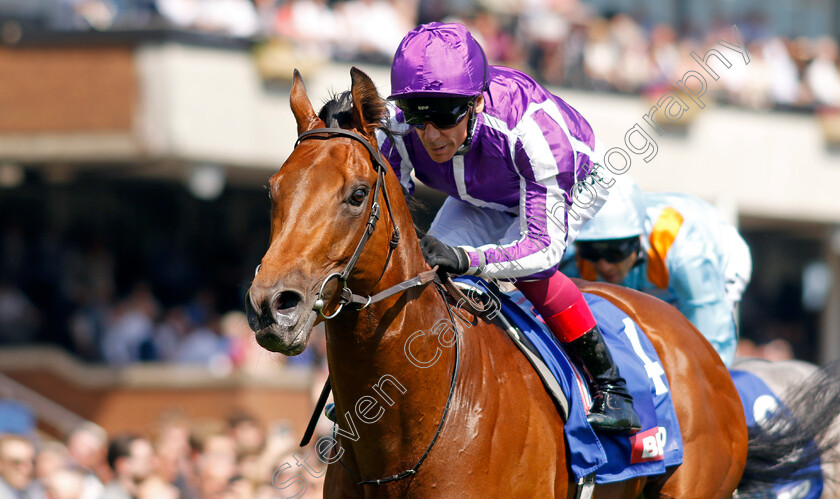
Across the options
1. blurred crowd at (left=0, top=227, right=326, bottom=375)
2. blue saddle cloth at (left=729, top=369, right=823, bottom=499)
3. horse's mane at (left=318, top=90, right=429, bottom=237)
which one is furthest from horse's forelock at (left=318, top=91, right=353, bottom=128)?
blurred crowd at (left=0, top=227, right=326, bottom=375)

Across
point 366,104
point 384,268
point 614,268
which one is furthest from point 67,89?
point 384,268

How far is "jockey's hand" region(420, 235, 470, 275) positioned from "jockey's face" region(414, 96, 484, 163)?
12.5 inches

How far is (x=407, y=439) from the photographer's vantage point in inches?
130

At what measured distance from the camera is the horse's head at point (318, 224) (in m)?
2.77

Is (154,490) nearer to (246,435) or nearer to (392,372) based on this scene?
(246,435)

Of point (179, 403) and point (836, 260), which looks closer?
point (179, 403)

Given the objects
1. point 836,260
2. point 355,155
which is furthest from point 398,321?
point 836,260

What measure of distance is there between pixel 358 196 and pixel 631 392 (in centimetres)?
154

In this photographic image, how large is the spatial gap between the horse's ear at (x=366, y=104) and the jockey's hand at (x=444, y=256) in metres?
0.40

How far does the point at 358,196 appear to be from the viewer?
9.94ft

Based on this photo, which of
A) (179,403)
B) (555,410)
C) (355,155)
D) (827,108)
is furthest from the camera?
(827,108)

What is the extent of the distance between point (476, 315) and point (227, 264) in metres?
9.59

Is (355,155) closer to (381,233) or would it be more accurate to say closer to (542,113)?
(381,233)

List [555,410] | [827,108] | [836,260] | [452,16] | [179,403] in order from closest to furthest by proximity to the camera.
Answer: [555,410] < [179,403] < [452,16] < [827,108] < [836,260]
